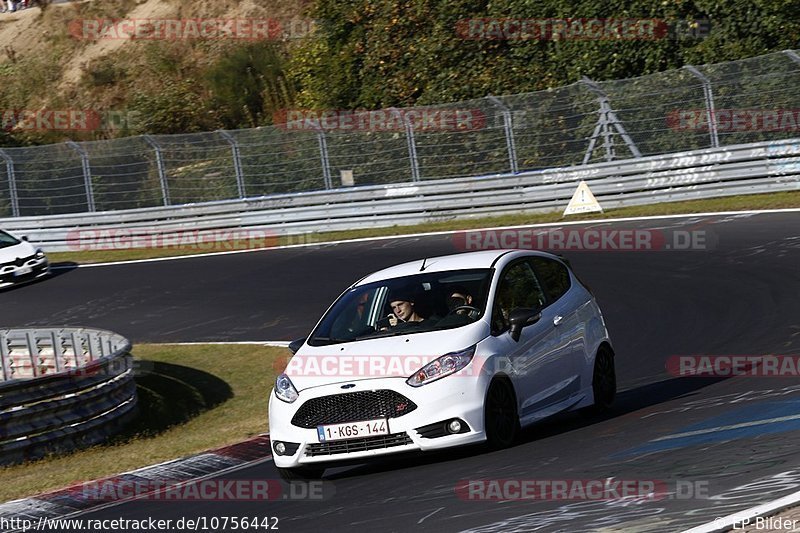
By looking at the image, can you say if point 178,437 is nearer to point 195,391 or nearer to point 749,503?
point 195,391

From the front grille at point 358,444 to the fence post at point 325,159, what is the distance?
2118 centimetres

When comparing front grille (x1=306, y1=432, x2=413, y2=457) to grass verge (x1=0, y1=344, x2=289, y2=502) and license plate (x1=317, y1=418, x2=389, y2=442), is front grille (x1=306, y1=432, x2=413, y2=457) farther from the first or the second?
grass verge (x1=0, y1=344, x2=289, y2=502)

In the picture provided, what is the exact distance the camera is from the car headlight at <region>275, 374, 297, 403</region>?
29.6 feet

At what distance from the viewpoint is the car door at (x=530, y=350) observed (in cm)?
933

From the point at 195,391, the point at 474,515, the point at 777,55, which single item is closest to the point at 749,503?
the point at 474,515

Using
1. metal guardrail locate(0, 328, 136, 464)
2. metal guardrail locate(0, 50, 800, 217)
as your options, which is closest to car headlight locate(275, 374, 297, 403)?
metal guardrail locate(0, 328, 136, 464)

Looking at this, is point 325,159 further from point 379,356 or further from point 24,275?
point 379,356

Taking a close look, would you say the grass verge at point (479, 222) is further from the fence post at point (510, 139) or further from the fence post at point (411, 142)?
the fence post at point (411, 142)

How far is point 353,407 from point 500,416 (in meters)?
1.08

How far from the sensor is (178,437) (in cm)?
1332

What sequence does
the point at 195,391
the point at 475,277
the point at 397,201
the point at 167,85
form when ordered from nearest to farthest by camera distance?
1. the point at 475,277
2. the point at 195,391
3. the point at 397,201
4. the point at 167,85

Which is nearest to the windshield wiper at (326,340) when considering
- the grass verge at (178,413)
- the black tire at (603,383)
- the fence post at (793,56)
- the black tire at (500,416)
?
the black tire at (500,416)

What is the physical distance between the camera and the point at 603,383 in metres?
10.7

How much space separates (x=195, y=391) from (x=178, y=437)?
2.94 metres
